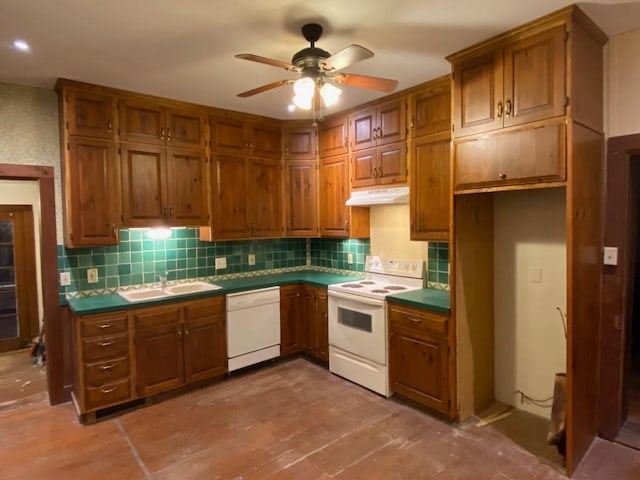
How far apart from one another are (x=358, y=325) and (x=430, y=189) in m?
1.34

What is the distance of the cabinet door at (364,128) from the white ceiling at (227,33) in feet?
1.91

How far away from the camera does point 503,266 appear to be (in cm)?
306

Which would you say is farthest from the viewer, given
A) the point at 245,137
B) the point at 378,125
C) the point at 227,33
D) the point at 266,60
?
the point at 245,137

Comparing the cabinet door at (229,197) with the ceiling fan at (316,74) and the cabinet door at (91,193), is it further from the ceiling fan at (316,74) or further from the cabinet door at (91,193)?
the ceiling fan at (316,74)

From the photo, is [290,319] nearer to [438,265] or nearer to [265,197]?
[265,197]

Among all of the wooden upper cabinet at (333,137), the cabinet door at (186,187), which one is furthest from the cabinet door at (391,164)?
the cabinet door at (186,187)

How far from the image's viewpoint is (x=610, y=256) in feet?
8.26

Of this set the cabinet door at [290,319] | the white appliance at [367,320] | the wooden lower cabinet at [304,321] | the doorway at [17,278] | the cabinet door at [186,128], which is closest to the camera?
the white appliance at [367,320]

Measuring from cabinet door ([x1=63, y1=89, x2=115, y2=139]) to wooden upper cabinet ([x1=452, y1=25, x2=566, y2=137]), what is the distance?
273 cm

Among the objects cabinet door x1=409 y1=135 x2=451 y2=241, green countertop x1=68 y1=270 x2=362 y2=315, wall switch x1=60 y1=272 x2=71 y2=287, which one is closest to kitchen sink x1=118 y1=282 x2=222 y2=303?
green countertop x1=68 y1=270 x2=362 y2=315

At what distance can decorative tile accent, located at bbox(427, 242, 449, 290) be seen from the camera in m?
3.42

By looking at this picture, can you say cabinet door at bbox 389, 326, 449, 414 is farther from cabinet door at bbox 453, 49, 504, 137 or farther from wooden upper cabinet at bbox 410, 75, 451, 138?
wooden upper cabinet at bbox 410, 75, 451, 138

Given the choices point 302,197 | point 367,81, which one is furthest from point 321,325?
point 367,81

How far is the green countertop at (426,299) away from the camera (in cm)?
287
